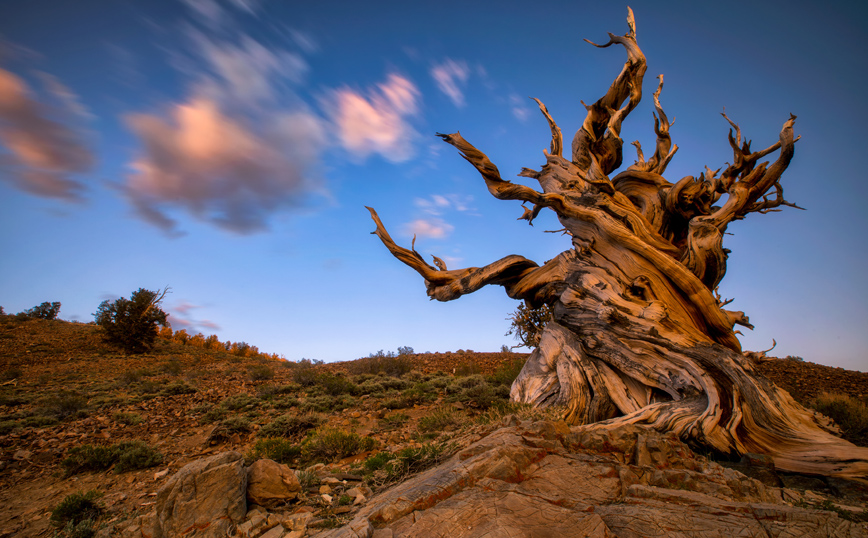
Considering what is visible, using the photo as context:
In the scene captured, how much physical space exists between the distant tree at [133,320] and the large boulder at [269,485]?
873 inches

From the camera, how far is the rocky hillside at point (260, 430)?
4379mm

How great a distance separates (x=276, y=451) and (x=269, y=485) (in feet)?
8.14

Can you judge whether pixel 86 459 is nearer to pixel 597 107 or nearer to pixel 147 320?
pixel 597 107

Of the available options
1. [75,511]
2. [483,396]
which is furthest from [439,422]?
[75,511]

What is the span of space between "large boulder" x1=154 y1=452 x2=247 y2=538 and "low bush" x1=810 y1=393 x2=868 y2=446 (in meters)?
9.10

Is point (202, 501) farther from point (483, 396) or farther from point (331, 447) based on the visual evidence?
point (483, 396)

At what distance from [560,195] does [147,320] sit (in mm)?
23814

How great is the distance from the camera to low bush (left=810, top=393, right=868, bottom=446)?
6.80 metres

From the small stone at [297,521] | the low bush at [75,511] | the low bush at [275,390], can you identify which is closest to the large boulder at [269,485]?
the small stone at [297,521]

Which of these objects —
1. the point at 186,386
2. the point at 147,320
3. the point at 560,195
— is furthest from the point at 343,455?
the point at 147,320

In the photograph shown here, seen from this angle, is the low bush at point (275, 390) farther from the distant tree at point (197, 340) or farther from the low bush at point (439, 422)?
the distant tree at point (197, 340)

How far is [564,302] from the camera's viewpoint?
804cm

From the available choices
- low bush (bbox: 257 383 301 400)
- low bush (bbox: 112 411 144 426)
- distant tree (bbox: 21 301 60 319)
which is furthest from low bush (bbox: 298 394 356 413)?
distant tree (bbox: 21 301 60 319)

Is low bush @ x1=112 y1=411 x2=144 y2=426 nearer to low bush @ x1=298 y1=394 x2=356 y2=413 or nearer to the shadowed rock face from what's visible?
low bush @ x1=298 y1=394 x2=356 y2=413
